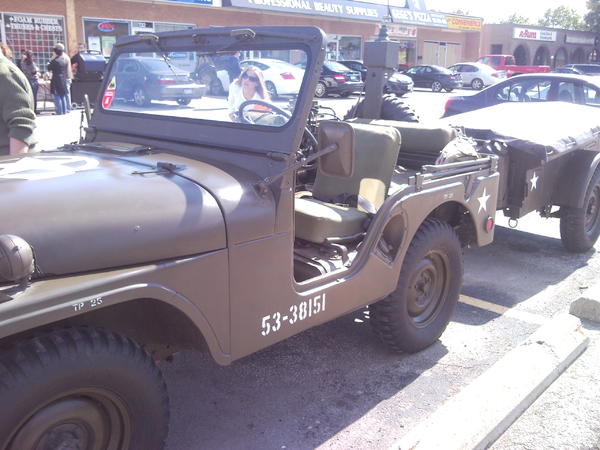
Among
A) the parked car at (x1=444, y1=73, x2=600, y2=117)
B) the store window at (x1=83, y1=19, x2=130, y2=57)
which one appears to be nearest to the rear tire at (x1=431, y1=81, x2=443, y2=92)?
the store window at (x1=83, y1=19, x2=130, y2=57)

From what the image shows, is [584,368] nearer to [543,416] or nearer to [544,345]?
[544,345]

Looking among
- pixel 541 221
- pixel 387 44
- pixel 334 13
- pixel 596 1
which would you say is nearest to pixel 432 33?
pixel 334 13

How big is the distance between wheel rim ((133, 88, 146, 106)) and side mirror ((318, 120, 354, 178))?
1096 millimetres

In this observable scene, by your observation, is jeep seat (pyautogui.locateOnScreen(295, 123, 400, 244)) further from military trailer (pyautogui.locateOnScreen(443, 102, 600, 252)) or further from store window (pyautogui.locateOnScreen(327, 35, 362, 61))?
store window (pyautogui.locateOnScreen(327, 35, 362, 61))

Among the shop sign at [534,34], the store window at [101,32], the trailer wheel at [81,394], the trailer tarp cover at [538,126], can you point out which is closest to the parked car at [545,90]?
the trailer tarp cover at [538,126]

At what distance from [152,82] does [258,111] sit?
2.33 feet

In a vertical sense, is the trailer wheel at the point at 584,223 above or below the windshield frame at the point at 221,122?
below

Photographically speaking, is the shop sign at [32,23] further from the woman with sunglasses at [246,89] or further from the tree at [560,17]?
the tree at [560,17]

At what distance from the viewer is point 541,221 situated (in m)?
6.91

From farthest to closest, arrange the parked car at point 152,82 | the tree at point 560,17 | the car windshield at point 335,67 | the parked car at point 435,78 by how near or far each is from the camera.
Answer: the tree at point 560,17 → the parked car at point 435,78 → the car windshield at point 335,67 → the parked car at point 152,82

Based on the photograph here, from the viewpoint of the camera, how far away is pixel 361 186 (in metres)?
3.71

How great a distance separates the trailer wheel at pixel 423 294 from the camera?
11.1ft

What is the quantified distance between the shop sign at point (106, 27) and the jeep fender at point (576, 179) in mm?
19343

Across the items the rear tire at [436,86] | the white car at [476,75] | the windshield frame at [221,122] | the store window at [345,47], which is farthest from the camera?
the store window at [345,47]
